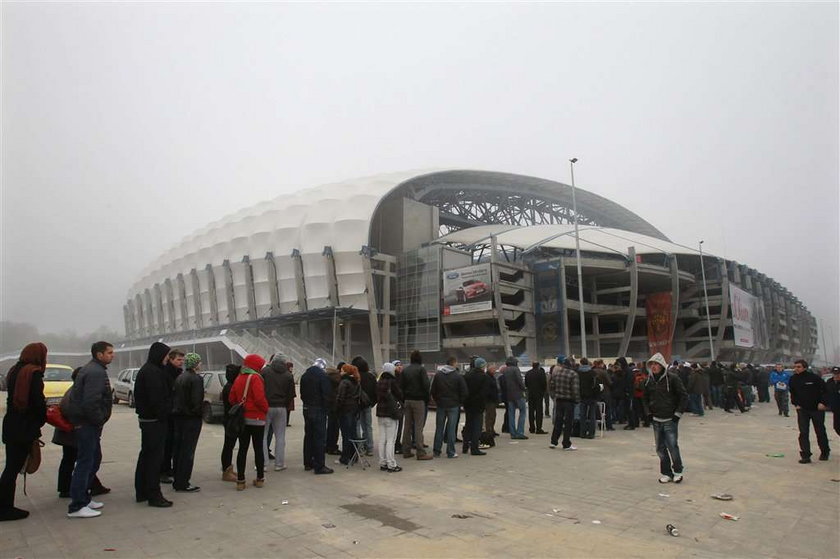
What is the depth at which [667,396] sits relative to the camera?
24.5 ft

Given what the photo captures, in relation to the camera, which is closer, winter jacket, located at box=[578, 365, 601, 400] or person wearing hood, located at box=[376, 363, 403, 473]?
person wearing hood, located at box=[376, 363, 403, 473]

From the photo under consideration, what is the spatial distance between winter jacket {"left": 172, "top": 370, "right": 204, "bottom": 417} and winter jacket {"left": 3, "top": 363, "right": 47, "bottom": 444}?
1453 millimetres

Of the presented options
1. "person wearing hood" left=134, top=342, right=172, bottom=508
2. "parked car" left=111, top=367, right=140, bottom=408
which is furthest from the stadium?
"person wearing hood" left=134, top=342, right=172, bottom=508

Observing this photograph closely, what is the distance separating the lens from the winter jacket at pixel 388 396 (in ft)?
27.2

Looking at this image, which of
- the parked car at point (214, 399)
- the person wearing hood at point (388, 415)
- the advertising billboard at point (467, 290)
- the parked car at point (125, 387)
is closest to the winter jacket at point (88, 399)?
Answer: the person wearing hood at point (388, 415)

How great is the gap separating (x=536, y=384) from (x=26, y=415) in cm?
1018

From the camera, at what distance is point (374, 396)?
29.8ft

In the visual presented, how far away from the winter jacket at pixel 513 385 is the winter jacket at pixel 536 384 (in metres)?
0.92

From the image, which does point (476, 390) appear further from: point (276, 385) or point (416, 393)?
point (276, 385)

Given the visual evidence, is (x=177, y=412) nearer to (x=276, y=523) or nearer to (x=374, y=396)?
(x=276, y=523)

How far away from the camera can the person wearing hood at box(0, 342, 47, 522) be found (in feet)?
17.4

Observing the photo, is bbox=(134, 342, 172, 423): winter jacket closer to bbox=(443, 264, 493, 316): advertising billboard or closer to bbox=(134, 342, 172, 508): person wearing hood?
bbox=(134, 342, 172, 508): person wearing hood

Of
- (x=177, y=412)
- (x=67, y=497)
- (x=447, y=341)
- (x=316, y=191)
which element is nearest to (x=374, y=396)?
(x=177, y=412)

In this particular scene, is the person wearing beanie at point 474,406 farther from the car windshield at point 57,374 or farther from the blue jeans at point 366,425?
the car windshield at point 57,374
